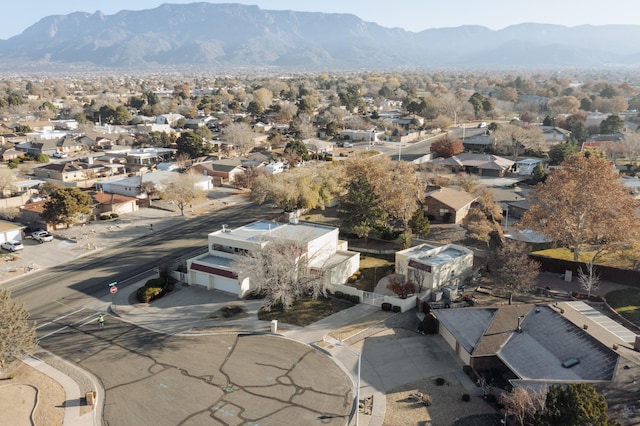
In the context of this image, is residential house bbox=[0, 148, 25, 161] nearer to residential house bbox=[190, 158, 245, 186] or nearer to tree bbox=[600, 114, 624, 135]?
residential house bbox=[190, 158, 245, 186]

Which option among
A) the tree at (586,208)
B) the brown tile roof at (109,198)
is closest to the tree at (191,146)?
the brown tile roof at (109,198)

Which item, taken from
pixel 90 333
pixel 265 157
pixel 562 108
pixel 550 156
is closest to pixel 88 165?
pixel 265 157

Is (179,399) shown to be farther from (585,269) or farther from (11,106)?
(11,106)

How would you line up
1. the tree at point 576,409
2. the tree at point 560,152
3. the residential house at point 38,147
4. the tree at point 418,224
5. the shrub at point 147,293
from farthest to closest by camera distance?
the residential house at point 38,147
the tree at point 560,152
the tree at point 418,224
the shrub at point 147,293
the tree at point 576,409

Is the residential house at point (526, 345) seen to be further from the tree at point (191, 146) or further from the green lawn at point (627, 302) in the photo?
the tree at point (191, 146)

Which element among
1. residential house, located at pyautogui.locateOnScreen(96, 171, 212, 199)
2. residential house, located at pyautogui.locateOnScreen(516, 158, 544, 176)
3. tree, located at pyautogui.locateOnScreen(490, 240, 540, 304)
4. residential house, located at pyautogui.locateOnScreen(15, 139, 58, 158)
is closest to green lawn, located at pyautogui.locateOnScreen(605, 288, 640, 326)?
tree, located at pyautogui.locateOnScreen(490, 240, 540, 304)
